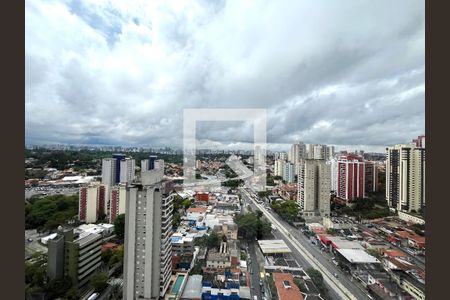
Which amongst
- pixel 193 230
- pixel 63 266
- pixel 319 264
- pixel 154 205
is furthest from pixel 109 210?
pixel 319 264

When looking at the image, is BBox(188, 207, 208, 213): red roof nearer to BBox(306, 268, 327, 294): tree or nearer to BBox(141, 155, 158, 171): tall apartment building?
BBox(141, 155, 158, 171): tall apartment building

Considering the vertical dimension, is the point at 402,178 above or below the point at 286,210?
above

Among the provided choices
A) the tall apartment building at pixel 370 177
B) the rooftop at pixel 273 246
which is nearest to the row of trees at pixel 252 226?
the rooftop at pixel 273 246

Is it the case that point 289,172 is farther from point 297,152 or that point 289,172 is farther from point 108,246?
point 108,246

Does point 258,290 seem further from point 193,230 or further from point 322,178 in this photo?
point 322,178

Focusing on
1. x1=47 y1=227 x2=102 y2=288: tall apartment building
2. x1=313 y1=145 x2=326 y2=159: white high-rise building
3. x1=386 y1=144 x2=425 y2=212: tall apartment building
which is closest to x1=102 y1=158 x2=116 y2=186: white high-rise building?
x1=47 y1=227 x2=102 y2=288: tall apartment building

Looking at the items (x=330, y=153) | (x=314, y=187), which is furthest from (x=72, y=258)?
(x=314, y=187)
